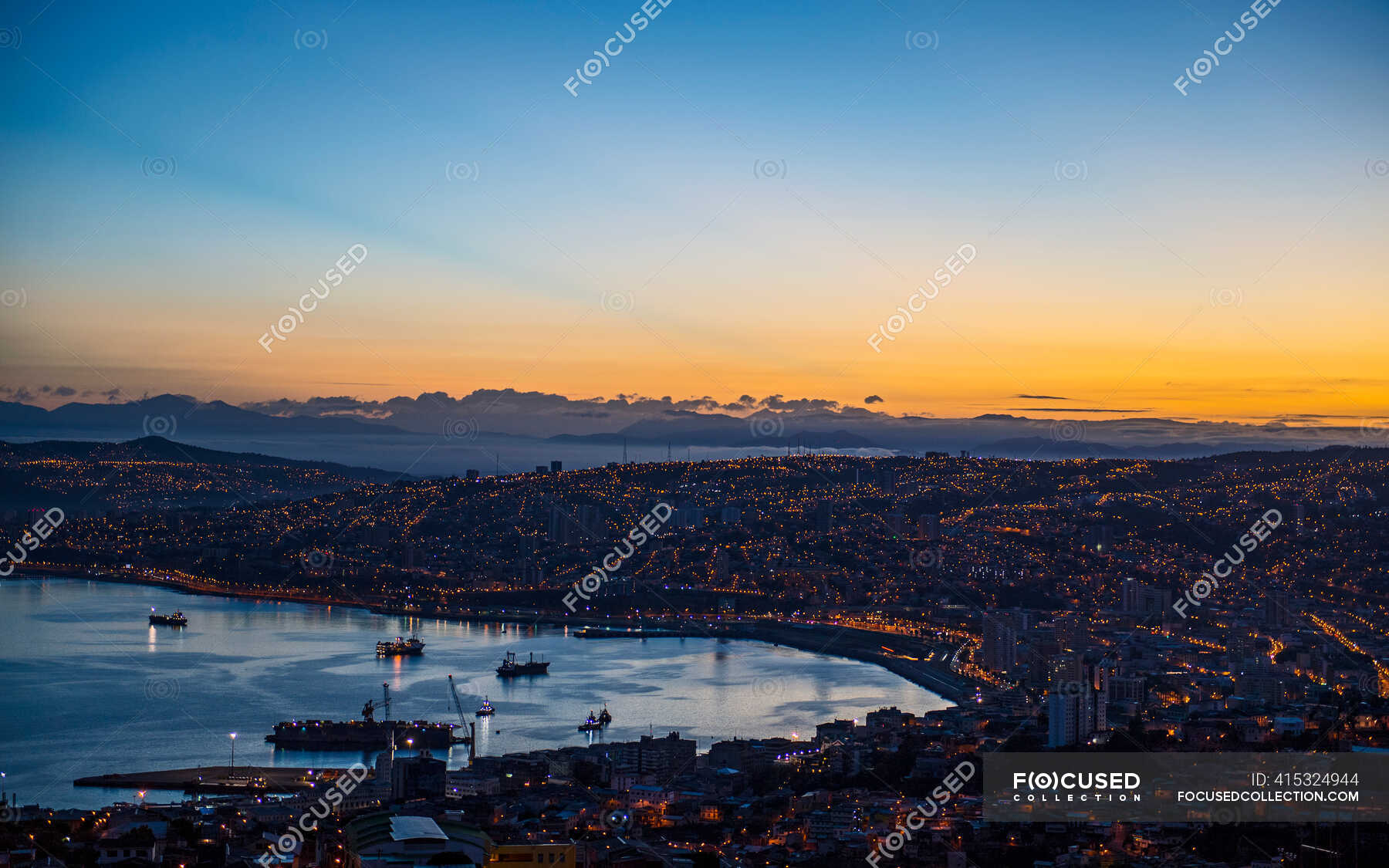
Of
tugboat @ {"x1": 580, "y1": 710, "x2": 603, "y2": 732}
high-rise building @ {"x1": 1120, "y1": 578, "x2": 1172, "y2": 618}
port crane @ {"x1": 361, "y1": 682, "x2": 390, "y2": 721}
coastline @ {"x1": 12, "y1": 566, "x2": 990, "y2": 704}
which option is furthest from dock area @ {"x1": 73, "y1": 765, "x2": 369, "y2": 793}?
high-rise building @ {"x1": 1120, "y1": 578, "x2": 1172, "y2": 618}

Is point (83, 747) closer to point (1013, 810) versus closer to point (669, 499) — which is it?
point (1013, 810)

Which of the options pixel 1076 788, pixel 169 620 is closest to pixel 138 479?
pixel 169 620

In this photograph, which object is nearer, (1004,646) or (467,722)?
(467,722)

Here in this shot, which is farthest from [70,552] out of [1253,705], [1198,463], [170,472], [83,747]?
[1253,705]

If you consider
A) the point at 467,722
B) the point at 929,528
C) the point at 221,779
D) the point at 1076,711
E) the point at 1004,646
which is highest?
the point at 929,528

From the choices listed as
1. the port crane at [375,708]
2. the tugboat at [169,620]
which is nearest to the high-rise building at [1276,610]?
the port crane at [375,708]

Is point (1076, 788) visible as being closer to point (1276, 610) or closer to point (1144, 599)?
point (1276, 610)
